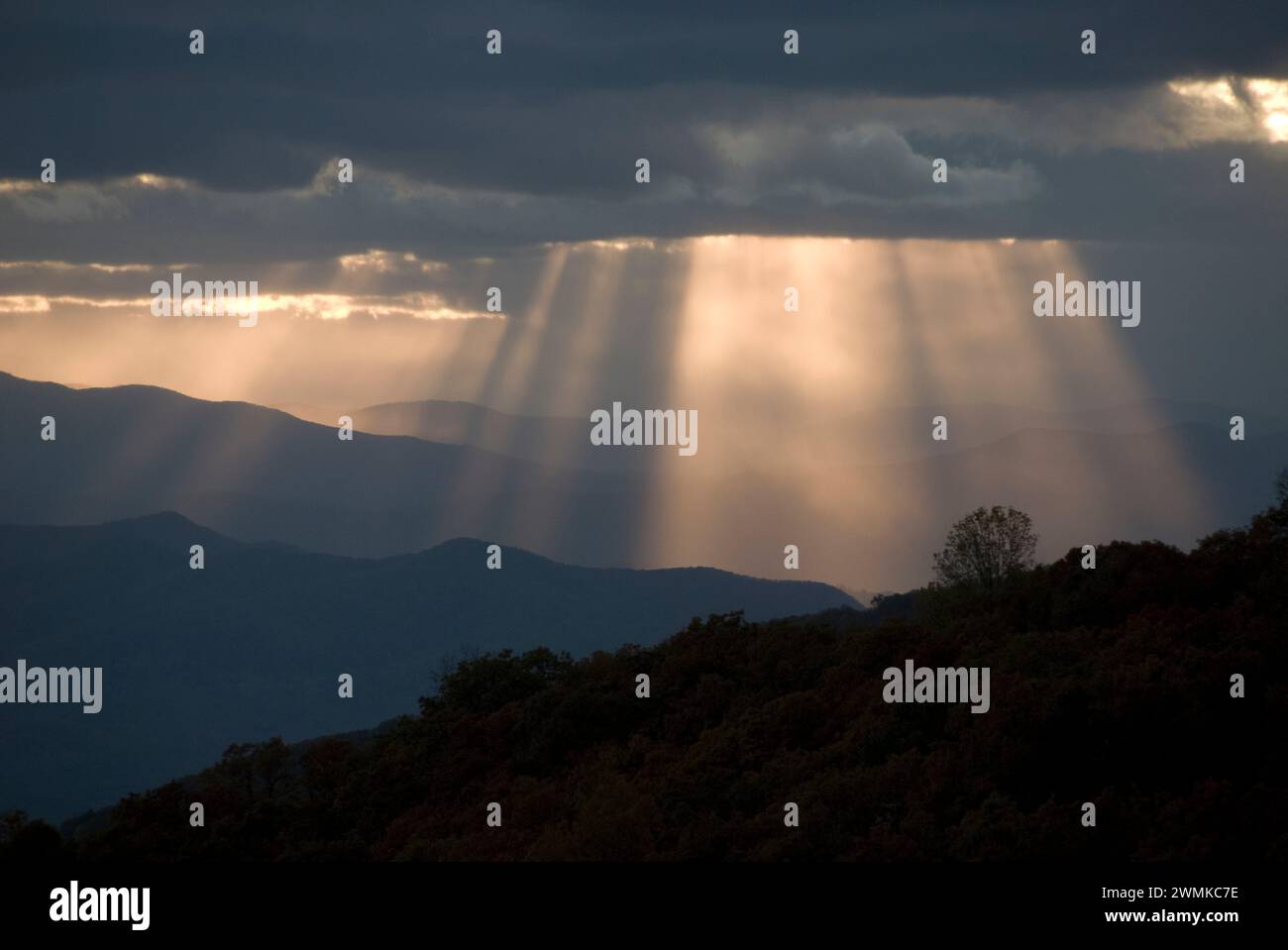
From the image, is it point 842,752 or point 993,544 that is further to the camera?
point 993,544

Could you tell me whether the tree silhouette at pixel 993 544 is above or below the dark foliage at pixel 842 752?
above

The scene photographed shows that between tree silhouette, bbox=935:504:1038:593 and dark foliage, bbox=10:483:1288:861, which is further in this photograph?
tree silhouette, bbox=935:504:1038:593

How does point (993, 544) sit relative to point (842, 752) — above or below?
above

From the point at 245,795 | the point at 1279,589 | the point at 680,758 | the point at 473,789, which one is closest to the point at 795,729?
the point at 680,758

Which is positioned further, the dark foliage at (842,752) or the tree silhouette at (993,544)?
the tree silhouette at (993,544)

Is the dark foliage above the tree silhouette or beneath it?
beneath
